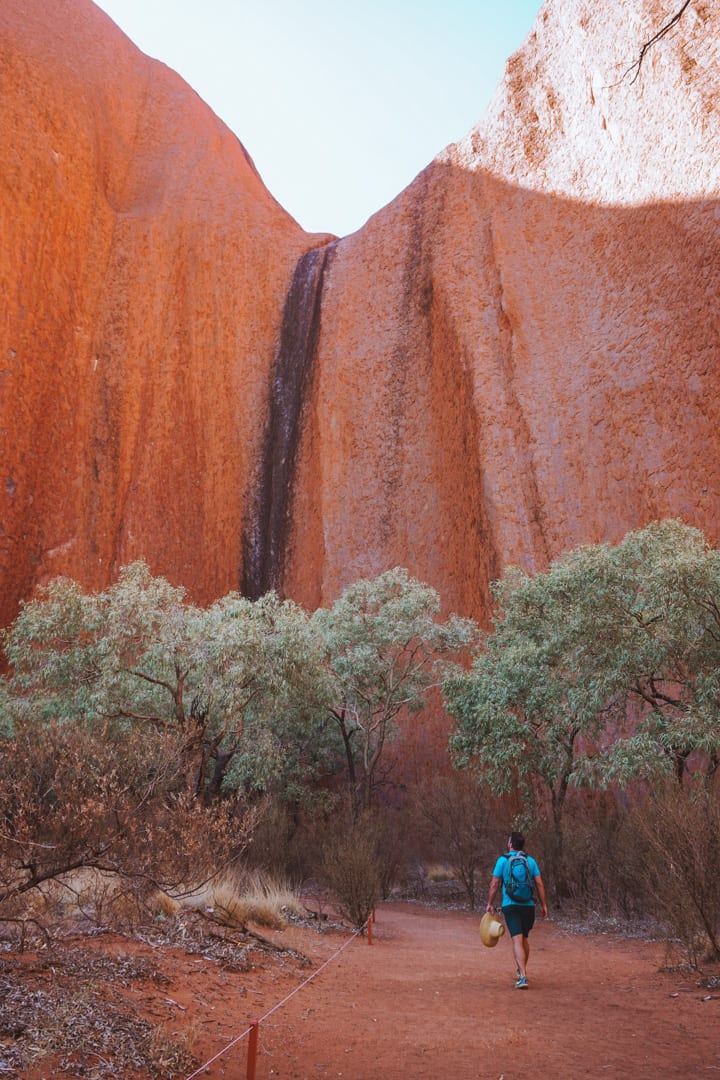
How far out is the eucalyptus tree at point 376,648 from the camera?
17.4 metres

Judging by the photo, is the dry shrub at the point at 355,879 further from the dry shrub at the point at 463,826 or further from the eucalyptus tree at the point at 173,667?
the dry shrub at the point at 463,826

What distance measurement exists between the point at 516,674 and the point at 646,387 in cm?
1191

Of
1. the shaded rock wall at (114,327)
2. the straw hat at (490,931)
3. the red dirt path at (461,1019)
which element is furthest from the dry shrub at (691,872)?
the shaded rock wall at (114,327)

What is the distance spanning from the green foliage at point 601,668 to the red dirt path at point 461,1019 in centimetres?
315

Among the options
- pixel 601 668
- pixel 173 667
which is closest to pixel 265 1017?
pixel 601 668

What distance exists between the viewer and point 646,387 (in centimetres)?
2231

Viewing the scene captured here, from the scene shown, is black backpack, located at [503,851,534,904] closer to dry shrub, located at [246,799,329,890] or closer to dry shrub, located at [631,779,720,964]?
dry shrub, located at [631,779,720,964]

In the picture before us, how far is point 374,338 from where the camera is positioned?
1207 inches

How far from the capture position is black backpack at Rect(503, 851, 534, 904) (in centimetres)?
668

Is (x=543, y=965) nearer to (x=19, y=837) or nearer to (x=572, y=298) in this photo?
(x=19, y=837)

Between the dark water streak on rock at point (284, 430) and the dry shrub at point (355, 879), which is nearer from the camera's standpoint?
the dry shrub at point (355, 879)

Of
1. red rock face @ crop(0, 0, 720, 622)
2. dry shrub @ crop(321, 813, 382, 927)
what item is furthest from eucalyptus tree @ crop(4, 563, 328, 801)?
red rock face @ crop(0, 0, 720, 622)

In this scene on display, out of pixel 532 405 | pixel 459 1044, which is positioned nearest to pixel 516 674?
pixel 459 1044

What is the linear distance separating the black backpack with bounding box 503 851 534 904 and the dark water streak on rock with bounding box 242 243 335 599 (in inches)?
886
